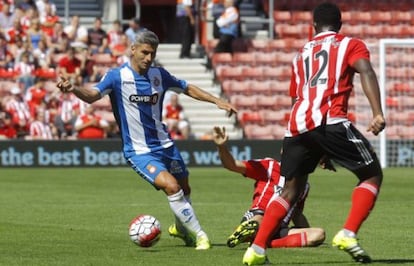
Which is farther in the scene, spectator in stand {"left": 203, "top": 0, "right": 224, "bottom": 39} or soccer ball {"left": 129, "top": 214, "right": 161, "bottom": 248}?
spectator in stand {"left": 203, "top": 0, "right": 224, "bottom": 39}

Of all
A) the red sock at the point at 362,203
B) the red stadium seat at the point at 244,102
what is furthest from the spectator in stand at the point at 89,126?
the red sock at the point at 362,203

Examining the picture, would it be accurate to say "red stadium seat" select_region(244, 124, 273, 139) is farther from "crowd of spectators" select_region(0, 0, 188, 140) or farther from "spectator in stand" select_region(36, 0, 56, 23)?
"spectator in stand" select_region(36, 0, 56, 23)

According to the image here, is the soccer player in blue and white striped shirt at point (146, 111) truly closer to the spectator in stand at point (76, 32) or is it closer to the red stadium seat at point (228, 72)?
the spectator in stand at point (76, 32)

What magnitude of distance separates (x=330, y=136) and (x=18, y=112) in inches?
738

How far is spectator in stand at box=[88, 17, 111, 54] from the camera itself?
30.7 meters

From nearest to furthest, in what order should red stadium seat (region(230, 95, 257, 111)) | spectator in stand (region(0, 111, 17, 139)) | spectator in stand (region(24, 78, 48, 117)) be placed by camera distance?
1. spectator in stand (region(0, 111, 17, 139))
2. spectator in stand (region(24, 78, 48, 117))
3. red stadium seat (region(230, 95, 257, 111))

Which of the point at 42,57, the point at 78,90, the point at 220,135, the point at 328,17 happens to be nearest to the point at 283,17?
the point at 42,57

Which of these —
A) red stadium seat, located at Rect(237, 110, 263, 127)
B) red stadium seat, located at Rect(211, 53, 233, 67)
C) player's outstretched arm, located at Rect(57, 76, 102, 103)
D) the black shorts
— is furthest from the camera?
red stadium seat, located at Rect(211, 53, 233, 67)

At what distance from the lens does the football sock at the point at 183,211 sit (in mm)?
11453

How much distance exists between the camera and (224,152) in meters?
11.0

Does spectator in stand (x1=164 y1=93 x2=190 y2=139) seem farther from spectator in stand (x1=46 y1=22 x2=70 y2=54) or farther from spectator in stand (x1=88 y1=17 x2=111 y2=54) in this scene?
spectator in stand (x1=46 y1=22 x2=70 y2=54)

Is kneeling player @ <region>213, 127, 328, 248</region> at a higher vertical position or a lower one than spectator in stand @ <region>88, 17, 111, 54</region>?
higher

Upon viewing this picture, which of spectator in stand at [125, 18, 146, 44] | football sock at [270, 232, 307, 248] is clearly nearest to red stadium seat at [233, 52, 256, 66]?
spectator in stand at [125, 18, 146, 44]

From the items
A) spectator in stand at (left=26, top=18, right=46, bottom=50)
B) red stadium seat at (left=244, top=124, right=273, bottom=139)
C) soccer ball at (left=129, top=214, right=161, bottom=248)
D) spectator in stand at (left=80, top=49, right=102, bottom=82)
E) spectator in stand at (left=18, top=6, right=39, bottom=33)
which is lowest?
red stadium seat at (left=244, top=124, right=273, bottom=139)
